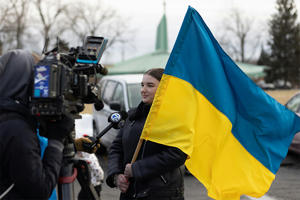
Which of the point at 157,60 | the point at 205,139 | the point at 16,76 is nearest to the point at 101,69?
the point at 16,76

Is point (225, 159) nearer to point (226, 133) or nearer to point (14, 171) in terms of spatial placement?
point (226, 133)

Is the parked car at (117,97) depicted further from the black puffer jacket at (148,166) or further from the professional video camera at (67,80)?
the professional video camera at (67,80)

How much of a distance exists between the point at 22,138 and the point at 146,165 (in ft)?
3.16

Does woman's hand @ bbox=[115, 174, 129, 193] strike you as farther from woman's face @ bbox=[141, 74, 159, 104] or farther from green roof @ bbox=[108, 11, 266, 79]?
green roof @ bbox=[108, 11, 266, 79]

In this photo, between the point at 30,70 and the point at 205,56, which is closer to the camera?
the point at 30,70

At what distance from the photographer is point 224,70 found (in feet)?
9.75

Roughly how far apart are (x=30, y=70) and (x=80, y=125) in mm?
5458

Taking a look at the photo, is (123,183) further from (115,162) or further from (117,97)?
(117,97)

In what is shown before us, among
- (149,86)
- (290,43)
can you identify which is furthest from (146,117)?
(290,43)

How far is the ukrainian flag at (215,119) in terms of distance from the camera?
104 inches

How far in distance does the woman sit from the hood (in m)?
0.96

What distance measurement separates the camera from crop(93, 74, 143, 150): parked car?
7.29 m

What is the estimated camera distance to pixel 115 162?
290cm

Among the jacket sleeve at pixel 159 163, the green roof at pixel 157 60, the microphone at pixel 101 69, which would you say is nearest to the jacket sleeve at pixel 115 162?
the jacket sleeve at pixel 159 163
